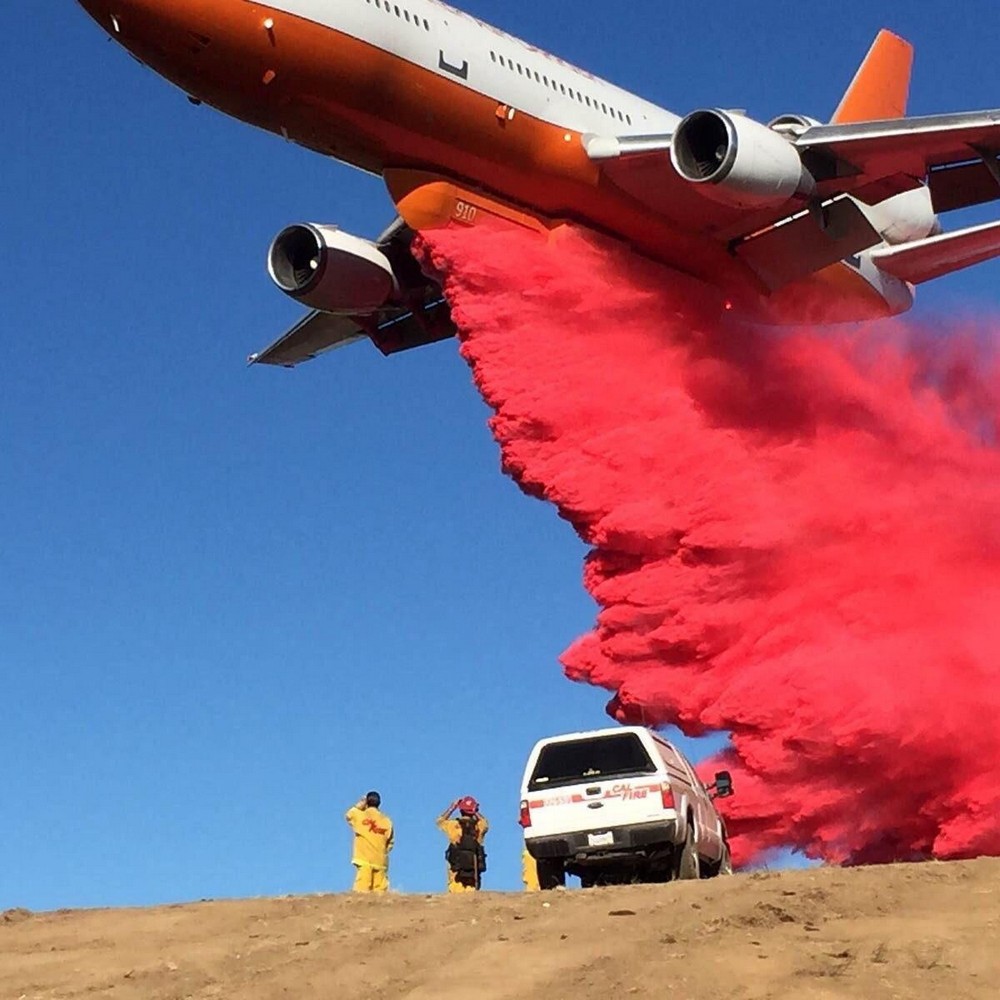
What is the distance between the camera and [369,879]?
2131cm

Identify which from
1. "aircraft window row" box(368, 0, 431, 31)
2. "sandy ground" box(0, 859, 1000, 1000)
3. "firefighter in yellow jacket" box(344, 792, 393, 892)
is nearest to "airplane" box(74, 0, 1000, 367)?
"aircraft window row" box(368, 0, 431, 31)

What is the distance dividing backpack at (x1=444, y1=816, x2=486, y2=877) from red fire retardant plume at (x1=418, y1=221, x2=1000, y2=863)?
121 inches

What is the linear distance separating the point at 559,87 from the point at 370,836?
39.5 ft

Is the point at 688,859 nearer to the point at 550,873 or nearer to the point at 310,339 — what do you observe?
the point at 550,873

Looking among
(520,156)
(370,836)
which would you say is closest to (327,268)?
(520,156)

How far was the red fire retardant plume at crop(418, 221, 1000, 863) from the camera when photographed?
2195 centimetres

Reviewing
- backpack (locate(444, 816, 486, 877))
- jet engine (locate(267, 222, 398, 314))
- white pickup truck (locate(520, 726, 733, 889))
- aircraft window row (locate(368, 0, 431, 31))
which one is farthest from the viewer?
jet engine (locate(267, 222, 398, 314))

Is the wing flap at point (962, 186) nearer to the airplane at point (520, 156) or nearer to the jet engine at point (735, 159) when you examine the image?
the airplane at point (520, 156)

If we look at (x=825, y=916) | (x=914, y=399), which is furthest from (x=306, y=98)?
(x=825, y=916)

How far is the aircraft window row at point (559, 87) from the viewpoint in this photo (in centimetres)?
2550

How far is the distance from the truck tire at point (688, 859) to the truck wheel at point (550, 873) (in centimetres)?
125

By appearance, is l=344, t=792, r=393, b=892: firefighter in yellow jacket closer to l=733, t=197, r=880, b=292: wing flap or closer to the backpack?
the backpack

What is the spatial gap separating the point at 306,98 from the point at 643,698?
31.3ft

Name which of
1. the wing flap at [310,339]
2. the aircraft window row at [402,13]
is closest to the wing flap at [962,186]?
the aircraft window row at [402,13]
